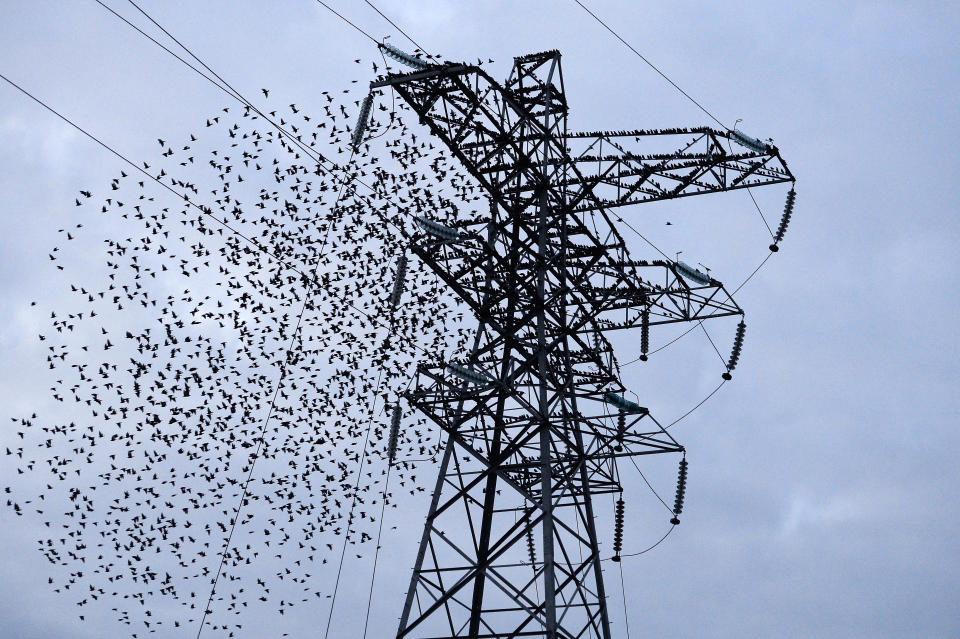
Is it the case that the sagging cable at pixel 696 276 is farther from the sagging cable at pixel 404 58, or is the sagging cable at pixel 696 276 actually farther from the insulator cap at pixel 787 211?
the sagging cable at pixel 404 58

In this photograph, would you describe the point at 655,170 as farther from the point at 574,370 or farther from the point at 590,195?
the point at 574,370

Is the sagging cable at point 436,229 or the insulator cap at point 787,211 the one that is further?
the insulator cap at point 787,211

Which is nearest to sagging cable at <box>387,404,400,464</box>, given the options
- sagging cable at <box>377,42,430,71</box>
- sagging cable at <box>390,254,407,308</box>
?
sagging cable at <box>390,254,407,308</box>

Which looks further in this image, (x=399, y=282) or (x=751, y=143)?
(x=751, y=143)

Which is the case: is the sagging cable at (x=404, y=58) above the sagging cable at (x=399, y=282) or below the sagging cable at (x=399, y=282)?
→ above

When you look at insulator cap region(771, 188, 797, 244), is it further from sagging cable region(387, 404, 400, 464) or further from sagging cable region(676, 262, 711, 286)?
sagging cable region(387, 404, 400, 464)

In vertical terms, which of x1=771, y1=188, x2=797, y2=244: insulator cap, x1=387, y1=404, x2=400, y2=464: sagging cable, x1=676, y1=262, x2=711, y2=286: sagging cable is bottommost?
x1=387, y1=404, x2=400, y2=464: sagging cable

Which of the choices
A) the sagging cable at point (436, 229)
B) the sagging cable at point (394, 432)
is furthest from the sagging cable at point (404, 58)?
the sagging cable at point (394, 432)

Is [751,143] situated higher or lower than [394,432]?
higher

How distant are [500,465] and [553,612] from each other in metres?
3.52

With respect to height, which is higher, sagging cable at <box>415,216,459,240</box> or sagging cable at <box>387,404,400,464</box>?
sagging cable at <box>415,216,459,240</box>

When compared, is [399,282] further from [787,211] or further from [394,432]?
[787,211]

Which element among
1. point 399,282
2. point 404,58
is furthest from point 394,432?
point 404,58

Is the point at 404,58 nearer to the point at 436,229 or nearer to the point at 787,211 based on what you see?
the point at 436,229
